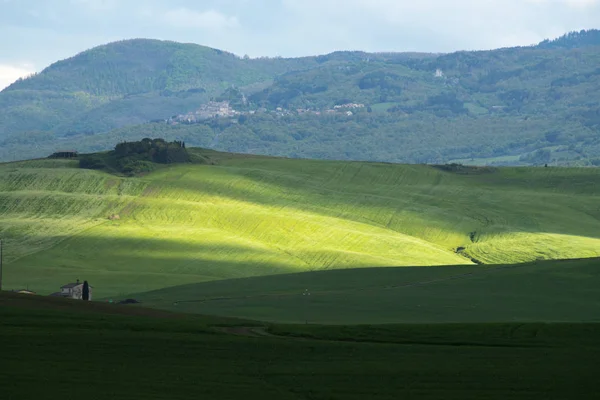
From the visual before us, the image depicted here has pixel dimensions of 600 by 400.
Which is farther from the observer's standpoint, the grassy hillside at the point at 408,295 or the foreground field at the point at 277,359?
the grassy hillside at the point at 408,295

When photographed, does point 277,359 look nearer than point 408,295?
Yes

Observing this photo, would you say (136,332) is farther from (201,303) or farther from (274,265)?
(274,265)

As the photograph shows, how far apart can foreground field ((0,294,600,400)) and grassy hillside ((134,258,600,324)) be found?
80.6 feet

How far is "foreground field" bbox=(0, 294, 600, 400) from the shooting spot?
56.8 meters

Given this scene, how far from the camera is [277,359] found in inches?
2628

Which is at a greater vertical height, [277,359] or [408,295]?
[277,359]

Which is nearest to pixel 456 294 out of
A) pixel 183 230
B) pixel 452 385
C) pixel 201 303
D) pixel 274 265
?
pixel 201 303

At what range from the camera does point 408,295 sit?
12169 centimetres

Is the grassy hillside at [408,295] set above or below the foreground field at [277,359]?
below

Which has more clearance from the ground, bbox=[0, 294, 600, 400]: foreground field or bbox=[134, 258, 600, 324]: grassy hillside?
bbox=[0, 294, 600, 400]: foreground field

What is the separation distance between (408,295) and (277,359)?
5638cm

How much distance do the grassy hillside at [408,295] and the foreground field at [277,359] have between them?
967 inches

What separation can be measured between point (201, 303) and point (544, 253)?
84941mm

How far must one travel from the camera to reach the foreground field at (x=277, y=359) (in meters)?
56.8
